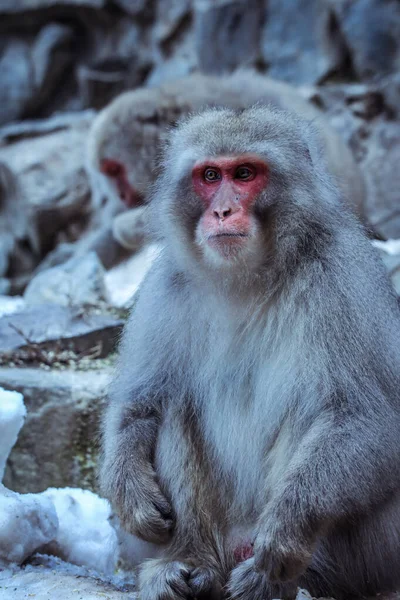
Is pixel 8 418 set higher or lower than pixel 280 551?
lower

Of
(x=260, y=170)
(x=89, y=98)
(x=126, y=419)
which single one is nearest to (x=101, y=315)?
(x=126, y=419)

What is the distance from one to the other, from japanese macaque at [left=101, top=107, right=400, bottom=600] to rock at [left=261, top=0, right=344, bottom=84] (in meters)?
6.76

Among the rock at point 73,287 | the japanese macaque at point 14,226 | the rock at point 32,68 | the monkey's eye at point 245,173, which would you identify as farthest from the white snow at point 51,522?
the rock at point 32,68

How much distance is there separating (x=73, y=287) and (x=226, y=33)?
5.19 m

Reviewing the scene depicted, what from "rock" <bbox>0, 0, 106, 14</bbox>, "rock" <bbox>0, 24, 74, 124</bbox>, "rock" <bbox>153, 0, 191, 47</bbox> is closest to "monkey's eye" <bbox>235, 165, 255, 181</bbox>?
"rock" <bbox>153, 0, 191, 47</bbox>

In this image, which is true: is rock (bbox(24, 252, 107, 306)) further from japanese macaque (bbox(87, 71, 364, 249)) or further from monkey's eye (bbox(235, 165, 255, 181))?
monkey's eye (bbox(235, 165, 255, 181))

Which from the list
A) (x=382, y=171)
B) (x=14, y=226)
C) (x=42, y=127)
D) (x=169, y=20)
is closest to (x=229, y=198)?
(x=382, y=171)

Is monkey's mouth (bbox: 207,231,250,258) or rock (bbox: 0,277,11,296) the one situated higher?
monkey's mouth (bbox: 207,231,250,258)

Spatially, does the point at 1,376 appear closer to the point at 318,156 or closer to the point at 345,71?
the point at 318,156

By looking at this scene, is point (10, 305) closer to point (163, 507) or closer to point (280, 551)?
point (163, 507)

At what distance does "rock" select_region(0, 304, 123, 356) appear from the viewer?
4.69 meters

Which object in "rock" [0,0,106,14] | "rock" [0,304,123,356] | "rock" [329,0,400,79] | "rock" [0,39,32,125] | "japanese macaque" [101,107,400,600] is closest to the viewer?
"japanese macaque" [101,107,400,600]

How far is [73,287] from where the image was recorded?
611cm

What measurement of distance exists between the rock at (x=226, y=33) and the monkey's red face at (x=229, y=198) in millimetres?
7641
